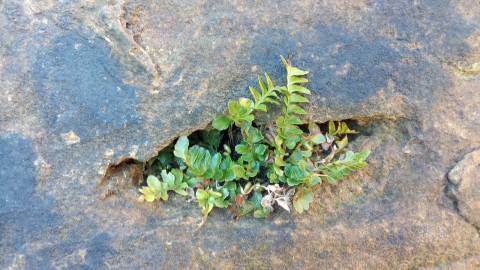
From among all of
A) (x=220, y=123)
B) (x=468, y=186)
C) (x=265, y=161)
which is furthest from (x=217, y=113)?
(x=468, y=186)

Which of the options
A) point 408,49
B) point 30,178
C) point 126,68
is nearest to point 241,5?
point 126,68

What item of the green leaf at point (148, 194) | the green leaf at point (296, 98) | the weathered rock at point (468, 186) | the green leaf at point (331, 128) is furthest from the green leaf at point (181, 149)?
the weathered rock at point (468, 186)

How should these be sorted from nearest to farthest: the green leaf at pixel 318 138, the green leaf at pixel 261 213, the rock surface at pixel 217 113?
the rock surface at pixel 217 113 → the green leaf at pixel 261 213 → the green leaf at pixel 318 138

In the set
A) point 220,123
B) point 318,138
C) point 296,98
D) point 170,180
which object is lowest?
point 170,180

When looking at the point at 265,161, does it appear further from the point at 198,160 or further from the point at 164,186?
the point at 164,186

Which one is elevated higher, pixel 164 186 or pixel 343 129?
pixel 343 129

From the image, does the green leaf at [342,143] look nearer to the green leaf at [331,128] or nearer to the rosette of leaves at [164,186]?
the green leaf at [331,128]

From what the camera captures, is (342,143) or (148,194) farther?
(342,143)
